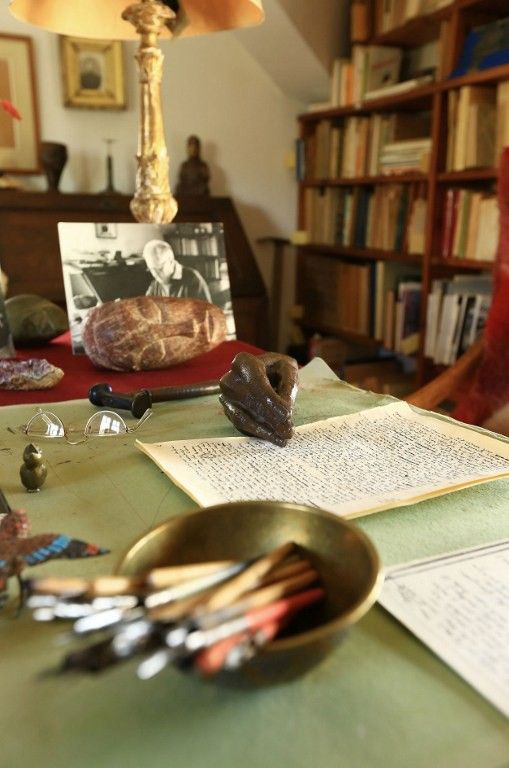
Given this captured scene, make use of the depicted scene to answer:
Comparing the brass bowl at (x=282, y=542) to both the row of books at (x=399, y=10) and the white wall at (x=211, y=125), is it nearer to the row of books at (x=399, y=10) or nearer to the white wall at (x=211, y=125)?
the row of books at (x=399, y=10)

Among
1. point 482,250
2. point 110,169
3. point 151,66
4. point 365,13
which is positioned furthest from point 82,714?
point 365,13

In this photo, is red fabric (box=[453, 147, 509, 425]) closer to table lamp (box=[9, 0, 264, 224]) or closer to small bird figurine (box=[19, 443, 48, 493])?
table lamp (box=[9, 0, 264, 224])

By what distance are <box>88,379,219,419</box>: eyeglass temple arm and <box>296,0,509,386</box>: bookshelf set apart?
137 centimetres

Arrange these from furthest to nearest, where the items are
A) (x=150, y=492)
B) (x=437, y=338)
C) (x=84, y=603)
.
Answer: (x=437, y=338), (x=150, y=492), (x=84, y=603)

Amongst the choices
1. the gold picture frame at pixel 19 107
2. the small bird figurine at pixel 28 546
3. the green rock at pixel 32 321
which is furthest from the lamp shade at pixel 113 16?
the gold picture frame at pixel 19 107

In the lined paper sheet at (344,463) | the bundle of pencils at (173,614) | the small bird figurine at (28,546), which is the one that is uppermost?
the bundle of pencils at (173,614)

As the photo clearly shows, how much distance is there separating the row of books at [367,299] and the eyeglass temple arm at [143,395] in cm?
154

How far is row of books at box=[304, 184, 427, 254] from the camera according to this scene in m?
2.29

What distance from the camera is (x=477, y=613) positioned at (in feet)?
1.34

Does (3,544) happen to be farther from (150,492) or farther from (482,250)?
(482,250)

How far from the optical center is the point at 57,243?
7.18ft

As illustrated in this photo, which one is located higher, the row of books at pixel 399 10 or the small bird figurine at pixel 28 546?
the row of books at pixel 399 10

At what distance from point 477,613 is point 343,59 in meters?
2.62

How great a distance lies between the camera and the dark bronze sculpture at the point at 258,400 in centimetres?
72
